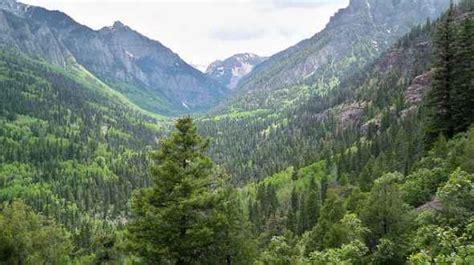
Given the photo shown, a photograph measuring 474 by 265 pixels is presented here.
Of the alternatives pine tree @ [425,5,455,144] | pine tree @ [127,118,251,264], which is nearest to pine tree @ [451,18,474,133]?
pine tree @ [425,5,455,144]

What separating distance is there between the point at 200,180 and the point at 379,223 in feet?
43.6

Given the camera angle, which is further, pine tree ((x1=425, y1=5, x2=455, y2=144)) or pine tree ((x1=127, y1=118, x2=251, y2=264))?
pine tree ((x1=425, y1=5, x2=455, y2=144))

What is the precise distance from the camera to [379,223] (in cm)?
3406

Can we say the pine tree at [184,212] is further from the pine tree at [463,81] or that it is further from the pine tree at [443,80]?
the pine tree at [463,81]

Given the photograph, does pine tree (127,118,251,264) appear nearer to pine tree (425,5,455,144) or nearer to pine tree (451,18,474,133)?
pine tree (425,5,455,144)

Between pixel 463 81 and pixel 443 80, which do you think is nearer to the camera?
pixel 463 81

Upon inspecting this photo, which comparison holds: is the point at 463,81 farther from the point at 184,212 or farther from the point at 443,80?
the point at 184,212

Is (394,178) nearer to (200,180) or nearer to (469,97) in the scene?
(469,97)

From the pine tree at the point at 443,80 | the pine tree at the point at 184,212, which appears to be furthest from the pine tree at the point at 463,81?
the pine tree at the point at 184,212

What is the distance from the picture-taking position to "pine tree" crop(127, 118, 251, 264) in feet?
100

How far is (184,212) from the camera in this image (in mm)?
30688

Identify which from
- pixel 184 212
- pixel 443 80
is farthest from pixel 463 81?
pixel 184 212

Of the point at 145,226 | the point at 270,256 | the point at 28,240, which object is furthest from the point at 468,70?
the point at 28,240

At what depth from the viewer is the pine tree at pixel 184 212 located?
100 ft
